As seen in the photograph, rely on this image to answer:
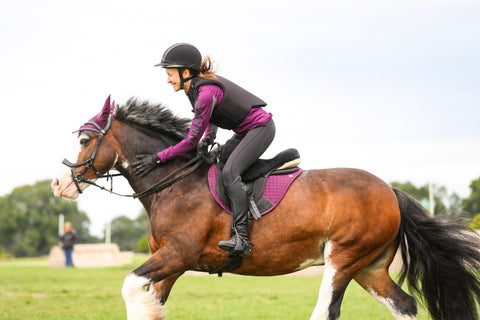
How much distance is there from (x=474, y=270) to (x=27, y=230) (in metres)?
103

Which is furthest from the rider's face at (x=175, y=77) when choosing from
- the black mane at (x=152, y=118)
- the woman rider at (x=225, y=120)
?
the black mane at (x=152, y=118)

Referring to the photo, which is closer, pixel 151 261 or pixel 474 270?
pixel 151 261

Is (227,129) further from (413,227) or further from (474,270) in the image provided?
(474,270)

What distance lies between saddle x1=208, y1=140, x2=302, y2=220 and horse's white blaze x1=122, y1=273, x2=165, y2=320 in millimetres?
1197

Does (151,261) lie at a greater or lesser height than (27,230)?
greater

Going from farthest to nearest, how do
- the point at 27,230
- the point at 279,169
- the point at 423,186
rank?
the point at 27,230 < the point at 423,186 < the point at 279,169

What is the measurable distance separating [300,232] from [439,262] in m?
1.84

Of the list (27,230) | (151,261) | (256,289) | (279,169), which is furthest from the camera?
(27,230)

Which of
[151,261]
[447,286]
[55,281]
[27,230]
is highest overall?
[151,261]

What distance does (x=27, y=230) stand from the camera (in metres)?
101

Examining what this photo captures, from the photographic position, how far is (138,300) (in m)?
5.82

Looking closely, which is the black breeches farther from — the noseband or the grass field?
the grass field

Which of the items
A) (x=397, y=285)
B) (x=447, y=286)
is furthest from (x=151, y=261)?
(x=447, y=286)

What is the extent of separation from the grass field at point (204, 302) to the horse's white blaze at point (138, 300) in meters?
3.24
